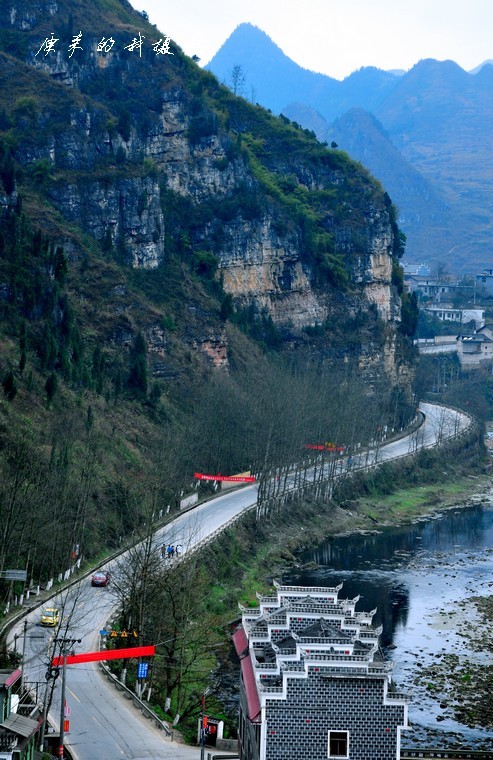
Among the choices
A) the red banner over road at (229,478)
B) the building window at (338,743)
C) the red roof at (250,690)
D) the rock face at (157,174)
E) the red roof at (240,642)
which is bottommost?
the building window at (338,743)

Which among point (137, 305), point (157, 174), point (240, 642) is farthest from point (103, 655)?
point (157, 174)

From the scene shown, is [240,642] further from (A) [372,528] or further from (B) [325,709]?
(A) [372,528]

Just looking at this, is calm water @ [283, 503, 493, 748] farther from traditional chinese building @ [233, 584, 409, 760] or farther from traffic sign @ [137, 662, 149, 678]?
traditional chinese building @ [233, 584, 409, 760]

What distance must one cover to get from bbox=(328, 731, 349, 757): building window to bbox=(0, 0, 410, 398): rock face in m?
102

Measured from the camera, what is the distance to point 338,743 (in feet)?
168

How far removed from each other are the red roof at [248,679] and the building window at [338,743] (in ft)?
9.71

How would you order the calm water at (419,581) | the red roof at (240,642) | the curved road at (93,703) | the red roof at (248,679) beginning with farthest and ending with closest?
1. the calm water at (419,581)
2. the red roof at (240,642)
3. the curved road at (93,703)
4. the red roof at (248,679)

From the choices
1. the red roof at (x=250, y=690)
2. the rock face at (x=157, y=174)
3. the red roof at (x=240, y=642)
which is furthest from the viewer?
the rock face at (x=157, y=174)

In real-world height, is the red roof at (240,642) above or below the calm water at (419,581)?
below

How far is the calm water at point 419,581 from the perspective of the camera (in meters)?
77.4

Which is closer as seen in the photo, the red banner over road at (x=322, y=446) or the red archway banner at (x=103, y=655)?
the red archway banner at (x=103, y=655)

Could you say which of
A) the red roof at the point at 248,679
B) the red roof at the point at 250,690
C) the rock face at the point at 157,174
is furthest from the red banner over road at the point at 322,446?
the red roof at the point at 250,690

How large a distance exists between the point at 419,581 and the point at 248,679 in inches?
2297

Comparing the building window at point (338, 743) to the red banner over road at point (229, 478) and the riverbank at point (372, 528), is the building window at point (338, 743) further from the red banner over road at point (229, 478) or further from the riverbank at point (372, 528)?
the red banner over road at point (229, 478)
